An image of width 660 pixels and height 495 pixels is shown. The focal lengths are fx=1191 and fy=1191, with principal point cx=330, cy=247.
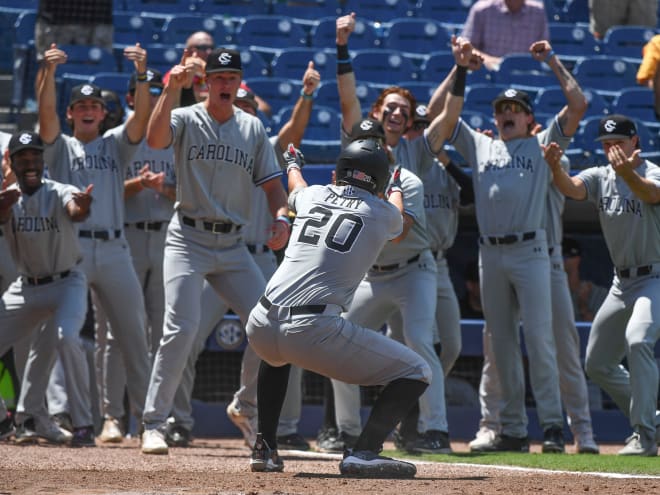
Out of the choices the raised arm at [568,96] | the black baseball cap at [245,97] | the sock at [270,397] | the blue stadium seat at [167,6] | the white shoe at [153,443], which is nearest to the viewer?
the sock at [270,397]

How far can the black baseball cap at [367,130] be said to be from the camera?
6234 mm

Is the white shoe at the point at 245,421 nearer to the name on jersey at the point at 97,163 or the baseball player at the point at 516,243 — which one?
the baseball player at the point at 516,243

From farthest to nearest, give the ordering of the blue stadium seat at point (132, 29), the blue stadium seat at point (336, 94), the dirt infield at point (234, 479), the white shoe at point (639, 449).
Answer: the blue stadium seat at point (132, 29)
the blue stadium seat at point (336, 94)
the white shoe at point (639, 449)
the dirt infield at point (234, 479)

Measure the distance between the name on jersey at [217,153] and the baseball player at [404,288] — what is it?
0.79 metres

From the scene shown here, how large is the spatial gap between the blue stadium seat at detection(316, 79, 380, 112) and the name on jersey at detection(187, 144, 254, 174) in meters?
3.98

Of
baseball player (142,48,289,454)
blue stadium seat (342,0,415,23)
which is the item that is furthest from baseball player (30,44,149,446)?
blue stadium seat (342,0,415,23)

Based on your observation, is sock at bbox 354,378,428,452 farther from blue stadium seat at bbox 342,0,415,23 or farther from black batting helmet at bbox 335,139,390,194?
blue stadium seat at bbox 342,0,415,23

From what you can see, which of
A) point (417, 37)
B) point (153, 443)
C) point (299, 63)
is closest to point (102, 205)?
point (153, 443)

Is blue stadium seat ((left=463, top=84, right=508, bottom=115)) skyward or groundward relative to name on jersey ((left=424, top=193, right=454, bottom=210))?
skyward

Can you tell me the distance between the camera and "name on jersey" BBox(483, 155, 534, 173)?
716cm

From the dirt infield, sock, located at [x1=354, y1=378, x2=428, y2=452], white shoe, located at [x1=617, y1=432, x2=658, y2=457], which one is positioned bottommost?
white shoe, located at [x1=617, y1=432, x2=658, y2=457]

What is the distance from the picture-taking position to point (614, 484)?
4656 millimetres

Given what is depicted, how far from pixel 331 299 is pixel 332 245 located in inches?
8.8

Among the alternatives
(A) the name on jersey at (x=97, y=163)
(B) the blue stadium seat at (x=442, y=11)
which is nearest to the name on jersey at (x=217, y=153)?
(A) the name on jersey at (x=97, y=163)
